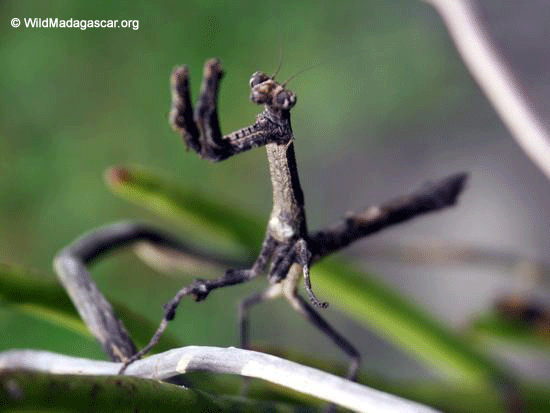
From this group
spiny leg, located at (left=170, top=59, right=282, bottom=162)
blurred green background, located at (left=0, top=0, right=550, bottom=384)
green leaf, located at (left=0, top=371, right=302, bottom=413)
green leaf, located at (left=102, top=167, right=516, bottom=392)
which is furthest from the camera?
blurred green background, located at (left=0, top=0, right=550, bottom=384)

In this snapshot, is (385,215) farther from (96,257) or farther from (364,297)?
(96,257)

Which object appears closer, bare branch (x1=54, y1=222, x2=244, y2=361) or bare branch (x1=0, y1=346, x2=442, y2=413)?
bare branch (x1=0, y1=346, x2=442, y2=413)

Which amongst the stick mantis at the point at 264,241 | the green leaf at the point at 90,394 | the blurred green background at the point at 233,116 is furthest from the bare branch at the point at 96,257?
the blurred green background at the point at 233,116

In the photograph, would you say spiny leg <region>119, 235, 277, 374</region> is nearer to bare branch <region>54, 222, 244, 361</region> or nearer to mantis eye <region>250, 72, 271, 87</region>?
bare branch <region>54, 222, 244, 361</region>

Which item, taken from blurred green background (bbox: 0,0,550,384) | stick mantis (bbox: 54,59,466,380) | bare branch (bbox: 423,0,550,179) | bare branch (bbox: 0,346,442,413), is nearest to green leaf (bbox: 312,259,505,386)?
stick mantis (bbox: 54,59,466,380)

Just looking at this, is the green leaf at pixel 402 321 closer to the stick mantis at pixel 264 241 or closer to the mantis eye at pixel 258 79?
the stick mantis at pixel 264 241

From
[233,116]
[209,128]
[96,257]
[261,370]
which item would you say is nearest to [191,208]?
[96,257]
